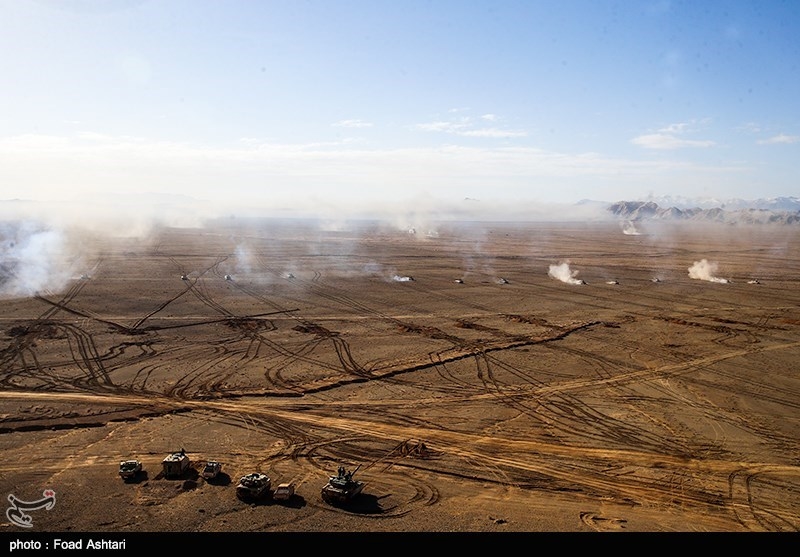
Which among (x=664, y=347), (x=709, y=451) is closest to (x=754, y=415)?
(x=709, y=451)

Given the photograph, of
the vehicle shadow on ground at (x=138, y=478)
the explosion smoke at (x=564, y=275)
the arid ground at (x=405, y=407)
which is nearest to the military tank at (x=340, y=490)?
the arid ground at (x=405, y=407)

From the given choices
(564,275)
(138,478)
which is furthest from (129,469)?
(564,275)

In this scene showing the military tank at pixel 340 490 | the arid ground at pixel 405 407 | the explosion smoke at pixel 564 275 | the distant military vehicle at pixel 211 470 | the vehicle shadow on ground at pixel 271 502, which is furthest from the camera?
the explosion smoke at pixel 564 275

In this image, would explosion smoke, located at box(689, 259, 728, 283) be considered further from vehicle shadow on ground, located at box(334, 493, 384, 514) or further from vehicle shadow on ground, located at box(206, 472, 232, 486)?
vehicle shadow on ground, located at box(206, 472, 232, 486)

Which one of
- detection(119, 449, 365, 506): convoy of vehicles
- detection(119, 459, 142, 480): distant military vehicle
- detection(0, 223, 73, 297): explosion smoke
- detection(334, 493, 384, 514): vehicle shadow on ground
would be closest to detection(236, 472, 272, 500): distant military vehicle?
detection(119, 449, 365, 506): convoy of vehicles

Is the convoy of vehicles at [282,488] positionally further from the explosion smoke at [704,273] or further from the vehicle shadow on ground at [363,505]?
the explosion smoke at [704,273]

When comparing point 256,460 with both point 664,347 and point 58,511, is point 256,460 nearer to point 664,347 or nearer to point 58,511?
point 58,511
